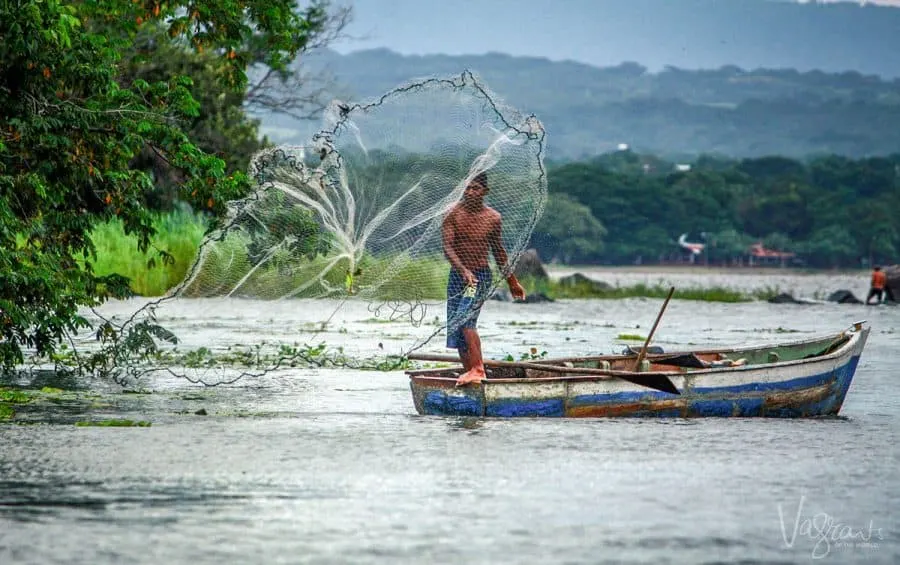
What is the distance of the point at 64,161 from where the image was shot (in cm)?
1577

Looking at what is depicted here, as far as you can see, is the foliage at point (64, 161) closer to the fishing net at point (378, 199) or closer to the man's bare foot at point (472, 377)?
the fishing net at point (378, 199)

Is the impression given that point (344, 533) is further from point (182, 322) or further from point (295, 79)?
point (295, 79)

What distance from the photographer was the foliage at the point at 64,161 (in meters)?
14.8

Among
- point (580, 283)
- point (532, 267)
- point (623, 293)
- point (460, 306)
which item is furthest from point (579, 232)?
point (460, 306)

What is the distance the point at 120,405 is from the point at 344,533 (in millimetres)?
6790

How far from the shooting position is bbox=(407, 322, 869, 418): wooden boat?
45.5 feet

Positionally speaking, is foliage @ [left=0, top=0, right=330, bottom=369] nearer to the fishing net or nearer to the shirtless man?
the fishing net

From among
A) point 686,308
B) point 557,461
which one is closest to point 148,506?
point 557,461

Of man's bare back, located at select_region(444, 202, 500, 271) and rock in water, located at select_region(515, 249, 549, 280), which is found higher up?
man's bare back, located at select_region(444, 202, 500, 271)

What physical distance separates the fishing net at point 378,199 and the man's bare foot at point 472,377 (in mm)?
896

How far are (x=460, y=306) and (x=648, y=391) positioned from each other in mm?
1851

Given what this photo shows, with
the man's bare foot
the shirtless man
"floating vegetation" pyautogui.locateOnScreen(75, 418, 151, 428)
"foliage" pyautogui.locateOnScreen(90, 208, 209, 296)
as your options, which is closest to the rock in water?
"foliage" pyautogui.locateOnScreen(90, 208, 209, 296)

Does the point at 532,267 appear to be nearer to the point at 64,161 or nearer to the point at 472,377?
the point at 64,161

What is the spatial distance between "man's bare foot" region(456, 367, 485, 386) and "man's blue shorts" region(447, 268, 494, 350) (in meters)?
0.23
